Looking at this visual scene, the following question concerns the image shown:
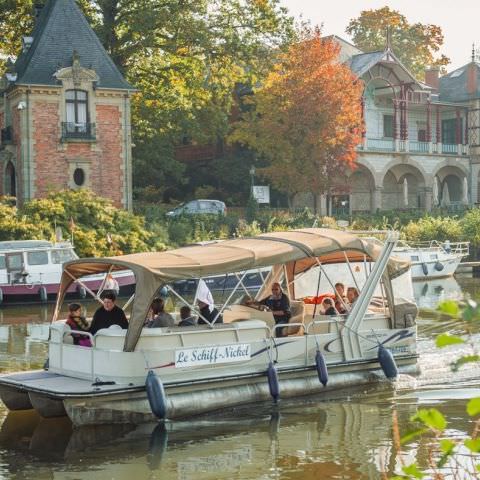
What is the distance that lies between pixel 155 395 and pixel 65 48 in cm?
3532

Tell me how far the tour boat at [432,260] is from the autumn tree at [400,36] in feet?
137

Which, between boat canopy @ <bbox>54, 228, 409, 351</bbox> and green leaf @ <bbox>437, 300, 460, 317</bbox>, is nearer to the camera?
green leaf @ <bbox>437, 300, 460, 317</bbox>

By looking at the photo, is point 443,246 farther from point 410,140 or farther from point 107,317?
point 107,317

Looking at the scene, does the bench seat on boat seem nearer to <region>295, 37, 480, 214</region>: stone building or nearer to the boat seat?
the boat seat

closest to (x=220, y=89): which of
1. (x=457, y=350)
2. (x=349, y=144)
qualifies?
(x=349, y=144)

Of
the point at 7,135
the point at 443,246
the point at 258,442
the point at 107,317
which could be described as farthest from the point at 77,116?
the point at 258,442

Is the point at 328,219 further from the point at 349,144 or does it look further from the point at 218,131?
the point at 218,131

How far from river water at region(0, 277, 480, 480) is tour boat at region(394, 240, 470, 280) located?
84.9 ft

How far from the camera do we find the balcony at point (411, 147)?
209 feet

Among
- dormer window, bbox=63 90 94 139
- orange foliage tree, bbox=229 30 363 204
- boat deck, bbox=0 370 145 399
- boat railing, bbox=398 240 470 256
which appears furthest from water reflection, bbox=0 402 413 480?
orange foliage tree, bbox=229 30 363 204

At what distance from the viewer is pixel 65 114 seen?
1866 inches

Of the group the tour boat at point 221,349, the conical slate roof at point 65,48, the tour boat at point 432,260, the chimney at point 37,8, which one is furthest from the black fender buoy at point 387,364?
the chimney at point 37,8

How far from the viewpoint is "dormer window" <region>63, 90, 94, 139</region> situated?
47.3 meters

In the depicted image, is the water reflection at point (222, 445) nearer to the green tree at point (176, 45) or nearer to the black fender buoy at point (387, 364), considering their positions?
the black fender buoy at point (387, 364)
